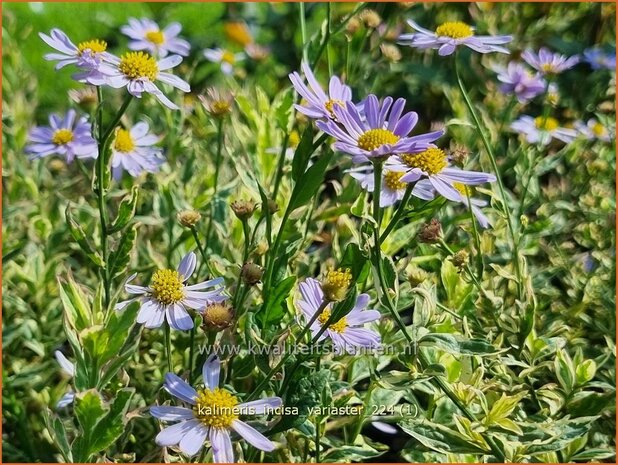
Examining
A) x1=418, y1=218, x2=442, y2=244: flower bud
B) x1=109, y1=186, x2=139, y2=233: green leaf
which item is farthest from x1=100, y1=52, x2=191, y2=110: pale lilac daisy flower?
x1=418, y1=218, x2=442, y2=244: flower bud

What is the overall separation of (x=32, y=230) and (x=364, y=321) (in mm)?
897

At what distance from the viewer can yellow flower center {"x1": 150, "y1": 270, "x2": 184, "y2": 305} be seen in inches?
36.9

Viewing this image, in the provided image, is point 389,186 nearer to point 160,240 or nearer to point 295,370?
point 295,370

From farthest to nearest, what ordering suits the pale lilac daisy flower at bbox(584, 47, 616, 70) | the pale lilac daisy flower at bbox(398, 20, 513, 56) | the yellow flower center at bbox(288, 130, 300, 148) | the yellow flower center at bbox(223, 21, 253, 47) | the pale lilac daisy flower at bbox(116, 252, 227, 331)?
the yellow flower center at bbox(223, 21, 253, 47), the pale lilac daisy flower at bbox(584, 47, 616, 70), the yellow flower center at bbox(288, 130, 300, 148), the pale lilac daisy flower at bbox(398, 20, 513, 56), the pale lilac daisy flower at bbox(116, 252, 227, 331)

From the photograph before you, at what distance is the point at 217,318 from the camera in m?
0.87

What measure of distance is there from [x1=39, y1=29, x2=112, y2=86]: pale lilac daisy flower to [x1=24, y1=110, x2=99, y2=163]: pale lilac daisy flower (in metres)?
0.29

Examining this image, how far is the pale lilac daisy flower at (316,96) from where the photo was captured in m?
0.89

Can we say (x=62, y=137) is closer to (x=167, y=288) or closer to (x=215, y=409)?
(x=167, y=288)

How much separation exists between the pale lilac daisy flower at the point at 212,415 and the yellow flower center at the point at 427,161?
1.05ft

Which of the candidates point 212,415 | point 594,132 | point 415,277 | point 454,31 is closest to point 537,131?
point 594,132

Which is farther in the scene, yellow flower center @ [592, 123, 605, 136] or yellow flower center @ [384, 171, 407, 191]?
yellow flower center @ [592, 123, 605, 136]

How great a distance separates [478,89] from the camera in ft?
6.73

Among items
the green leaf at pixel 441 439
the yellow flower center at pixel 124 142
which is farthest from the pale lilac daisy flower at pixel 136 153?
the green leaf at pixel 441 439

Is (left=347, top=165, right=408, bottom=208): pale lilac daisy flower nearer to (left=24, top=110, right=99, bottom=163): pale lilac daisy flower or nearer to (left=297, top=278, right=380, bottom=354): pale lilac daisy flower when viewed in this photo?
(left=297, top=278, right=380, bottom=354): pale lilac daisy flower
